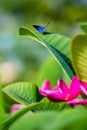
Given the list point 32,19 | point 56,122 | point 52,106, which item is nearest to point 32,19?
point 32,19

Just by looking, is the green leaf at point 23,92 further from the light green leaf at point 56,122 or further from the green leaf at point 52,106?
the light green leaf at point 56,122

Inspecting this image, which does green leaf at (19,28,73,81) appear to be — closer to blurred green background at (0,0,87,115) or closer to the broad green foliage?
the broad green foliage

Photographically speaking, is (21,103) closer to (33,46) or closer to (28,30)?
(28,30)

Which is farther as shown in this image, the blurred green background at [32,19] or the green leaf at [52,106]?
the blurred green background at [32,19]

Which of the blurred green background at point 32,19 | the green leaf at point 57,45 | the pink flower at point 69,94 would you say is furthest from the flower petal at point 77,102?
the blurred green background at point 32,19

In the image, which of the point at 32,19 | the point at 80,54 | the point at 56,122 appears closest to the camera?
the point at 56,122

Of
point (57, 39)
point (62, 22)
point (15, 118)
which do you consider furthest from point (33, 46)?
point (15, 118)

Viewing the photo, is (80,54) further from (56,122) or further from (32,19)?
(32,19)
